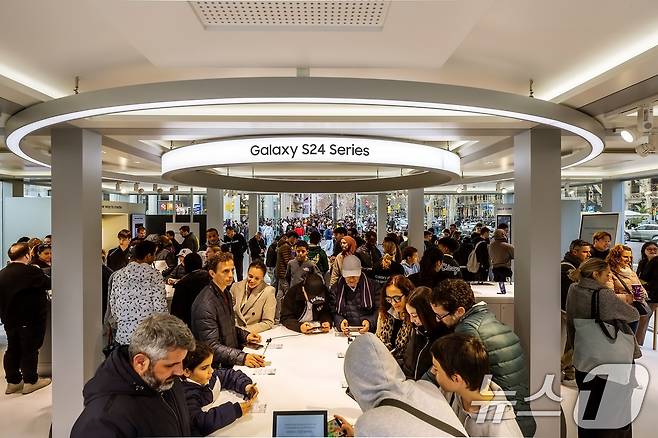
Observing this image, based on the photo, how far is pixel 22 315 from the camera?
14.9 ft

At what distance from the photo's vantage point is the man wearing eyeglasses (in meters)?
4.42

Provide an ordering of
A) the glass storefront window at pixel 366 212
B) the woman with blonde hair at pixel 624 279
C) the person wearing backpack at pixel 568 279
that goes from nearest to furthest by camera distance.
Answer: the woman with blonde hair at pixel 624 279
the person wearing backpack at pixel 568 279
the glass storefront window at pixel 366 212

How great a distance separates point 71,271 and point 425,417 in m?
3.19

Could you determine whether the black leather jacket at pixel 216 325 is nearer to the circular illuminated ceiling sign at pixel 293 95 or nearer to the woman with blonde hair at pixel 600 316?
the circular illuminated ceiling sign at pixel 293 95

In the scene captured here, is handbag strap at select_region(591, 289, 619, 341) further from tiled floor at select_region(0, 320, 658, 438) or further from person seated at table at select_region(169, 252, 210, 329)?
person seated at table at select_region(169, 252, 210, 329)

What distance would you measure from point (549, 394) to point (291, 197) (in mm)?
13598

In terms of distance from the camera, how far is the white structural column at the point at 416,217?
32.8ft

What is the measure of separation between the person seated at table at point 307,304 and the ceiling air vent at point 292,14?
2448 mm

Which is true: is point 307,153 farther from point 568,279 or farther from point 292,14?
point 568,279

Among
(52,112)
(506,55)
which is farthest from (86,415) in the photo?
(506,55)

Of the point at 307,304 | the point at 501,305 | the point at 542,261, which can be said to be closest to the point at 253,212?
the point at 501,305

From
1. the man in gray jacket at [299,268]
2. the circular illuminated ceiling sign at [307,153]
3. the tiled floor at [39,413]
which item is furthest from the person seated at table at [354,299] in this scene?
the tiled floor at [39,413]

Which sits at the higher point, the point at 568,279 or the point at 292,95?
the point at 292,95

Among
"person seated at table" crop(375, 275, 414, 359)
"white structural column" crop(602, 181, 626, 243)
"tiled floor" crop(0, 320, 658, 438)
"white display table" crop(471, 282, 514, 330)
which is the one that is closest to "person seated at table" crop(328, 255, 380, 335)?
"person seated at table" crop(375, 275, 414, 359)
